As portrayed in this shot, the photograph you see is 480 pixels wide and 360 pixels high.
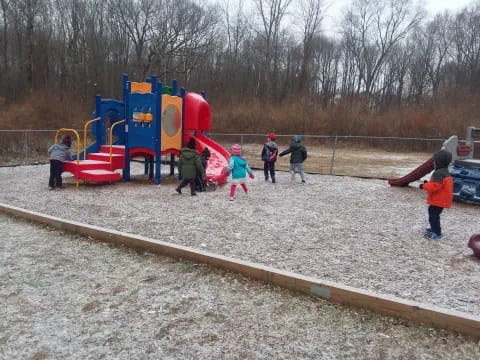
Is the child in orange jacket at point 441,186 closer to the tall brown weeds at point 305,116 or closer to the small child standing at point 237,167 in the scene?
the small child standing at point 237,167

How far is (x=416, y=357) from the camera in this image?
2934 millimetres

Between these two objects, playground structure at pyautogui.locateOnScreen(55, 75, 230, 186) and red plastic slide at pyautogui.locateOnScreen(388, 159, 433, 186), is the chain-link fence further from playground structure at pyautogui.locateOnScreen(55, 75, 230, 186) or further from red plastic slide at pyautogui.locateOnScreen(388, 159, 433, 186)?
playground structure at pyautogui.locateOnScreen(55, 75, 230, 186)

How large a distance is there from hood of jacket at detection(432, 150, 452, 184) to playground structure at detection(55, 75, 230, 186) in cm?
617

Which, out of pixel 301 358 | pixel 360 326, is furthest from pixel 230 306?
pixel 360 326

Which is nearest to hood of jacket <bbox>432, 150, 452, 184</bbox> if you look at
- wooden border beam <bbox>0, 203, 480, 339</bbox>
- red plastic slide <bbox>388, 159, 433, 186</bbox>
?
wooden border beam <bbox>0, 203, 480, 339</bbox>

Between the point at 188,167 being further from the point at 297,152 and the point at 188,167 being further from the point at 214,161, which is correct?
the point at 297,152

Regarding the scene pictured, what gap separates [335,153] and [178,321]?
78.8 ft

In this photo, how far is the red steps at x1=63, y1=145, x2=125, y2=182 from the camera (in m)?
9.77

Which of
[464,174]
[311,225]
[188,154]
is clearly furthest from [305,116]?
[311,225]

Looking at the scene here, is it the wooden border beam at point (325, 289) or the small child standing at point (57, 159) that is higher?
the small child standing at point (57, 159)

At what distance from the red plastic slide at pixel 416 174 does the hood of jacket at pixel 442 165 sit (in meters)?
4.74

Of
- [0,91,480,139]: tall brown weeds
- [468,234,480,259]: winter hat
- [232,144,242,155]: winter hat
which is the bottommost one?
[468,234,480,259]: winter hat

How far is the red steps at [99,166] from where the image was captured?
32.1ft

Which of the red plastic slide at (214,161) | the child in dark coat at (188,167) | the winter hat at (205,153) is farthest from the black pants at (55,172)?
the winter hat at (205,153)
